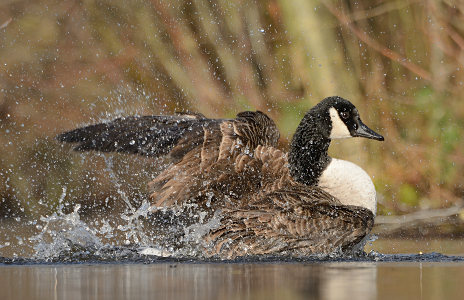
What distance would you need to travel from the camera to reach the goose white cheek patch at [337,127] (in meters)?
7.00

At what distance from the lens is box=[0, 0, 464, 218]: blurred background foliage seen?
27.8 feet

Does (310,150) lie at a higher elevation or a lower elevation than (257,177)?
higher

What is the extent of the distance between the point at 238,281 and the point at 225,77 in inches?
197

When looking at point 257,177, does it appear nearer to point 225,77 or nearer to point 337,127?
point 337,127

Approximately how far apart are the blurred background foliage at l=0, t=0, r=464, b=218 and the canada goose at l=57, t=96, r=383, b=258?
0.55 meters

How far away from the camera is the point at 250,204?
6.59m

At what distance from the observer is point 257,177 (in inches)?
267

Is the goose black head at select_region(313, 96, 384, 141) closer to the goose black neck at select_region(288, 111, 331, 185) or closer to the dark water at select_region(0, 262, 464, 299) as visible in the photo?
the goose black neck at select_region(288, 111, 331, 185)

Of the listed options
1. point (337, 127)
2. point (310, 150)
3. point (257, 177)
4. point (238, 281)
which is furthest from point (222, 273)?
point (337, 127)

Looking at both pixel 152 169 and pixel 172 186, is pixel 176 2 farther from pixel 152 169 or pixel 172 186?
pixel 172 186

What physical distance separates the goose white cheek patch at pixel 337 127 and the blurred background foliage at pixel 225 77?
4.47ft

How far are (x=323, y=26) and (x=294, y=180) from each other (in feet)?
7.20

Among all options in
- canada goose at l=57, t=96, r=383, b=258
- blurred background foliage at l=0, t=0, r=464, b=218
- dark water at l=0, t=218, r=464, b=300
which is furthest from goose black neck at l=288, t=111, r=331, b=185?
blurred background foliage at l=0, t=0, r=464, b=218

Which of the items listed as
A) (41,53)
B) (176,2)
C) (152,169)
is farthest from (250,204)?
(41,53)
